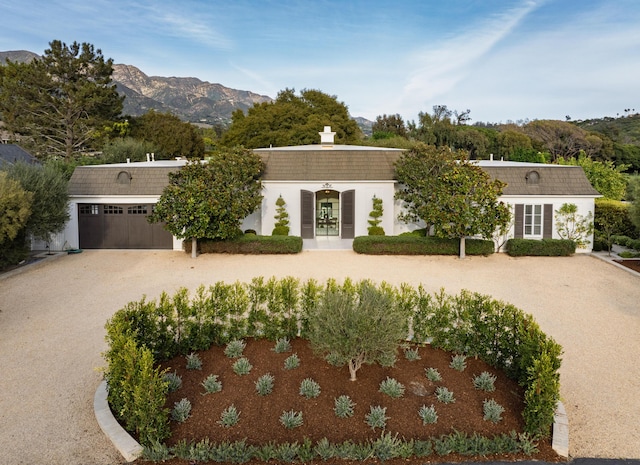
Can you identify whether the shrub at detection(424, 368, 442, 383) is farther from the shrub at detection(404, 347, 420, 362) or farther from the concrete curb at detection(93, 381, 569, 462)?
the concrete curb at detection(93, 381, 569, 462)

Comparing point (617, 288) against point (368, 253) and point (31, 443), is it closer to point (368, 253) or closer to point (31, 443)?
point (368, 253)

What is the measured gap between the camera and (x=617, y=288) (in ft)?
43.8

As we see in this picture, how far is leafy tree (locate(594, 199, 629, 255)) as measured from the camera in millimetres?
19266

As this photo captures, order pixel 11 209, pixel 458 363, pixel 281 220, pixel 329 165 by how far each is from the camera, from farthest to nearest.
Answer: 1. pixel 329 165
2. pixel 281 220
3. pixel 11 209
4. pixel 458 363

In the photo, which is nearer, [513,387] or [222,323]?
[513,387]

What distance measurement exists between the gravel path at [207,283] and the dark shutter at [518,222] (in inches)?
66.4

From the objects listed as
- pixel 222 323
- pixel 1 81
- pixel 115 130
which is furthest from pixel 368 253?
pixel 1 81

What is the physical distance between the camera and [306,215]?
2012cm

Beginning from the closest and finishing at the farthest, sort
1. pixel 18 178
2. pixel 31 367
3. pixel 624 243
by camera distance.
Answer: pixel 31 367 → pixel 18 178 → pixel 624 243

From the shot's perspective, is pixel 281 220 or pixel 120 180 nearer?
pixel 120 180

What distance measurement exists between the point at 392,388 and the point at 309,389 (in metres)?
1.14

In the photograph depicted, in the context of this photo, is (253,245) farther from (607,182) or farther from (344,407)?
(607,182)

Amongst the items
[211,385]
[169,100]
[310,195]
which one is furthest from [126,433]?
[169,100]

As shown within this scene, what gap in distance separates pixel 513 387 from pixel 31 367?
26.1ft
